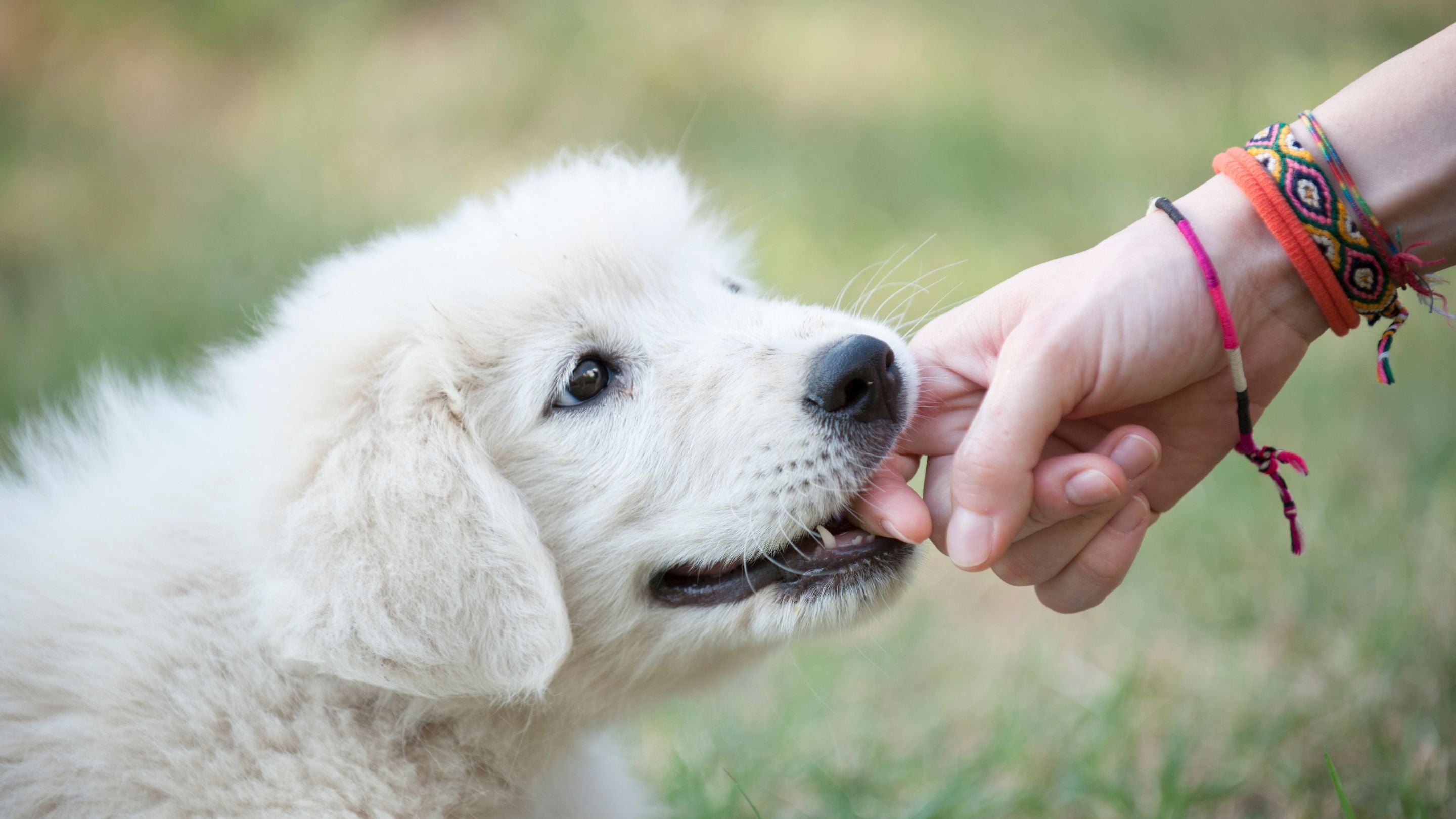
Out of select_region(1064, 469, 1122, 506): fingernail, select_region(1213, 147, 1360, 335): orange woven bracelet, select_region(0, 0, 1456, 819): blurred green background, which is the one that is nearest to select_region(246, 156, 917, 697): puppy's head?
select_region(1064, 469, 1122, 506): fingernail

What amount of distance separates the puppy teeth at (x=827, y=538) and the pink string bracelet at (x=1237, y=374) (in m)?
0.90

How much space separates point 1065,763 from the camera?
2.98 m

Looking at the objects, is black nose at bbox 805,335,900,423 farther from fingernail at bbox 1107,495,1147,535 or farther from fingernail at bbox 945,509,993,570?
fingernail at bbox 1107,495,1147,535

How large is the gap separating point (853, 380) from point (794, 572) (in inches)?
16.3

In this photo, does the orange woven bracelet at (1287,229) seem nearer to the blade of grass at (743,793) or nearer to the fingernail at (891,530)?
the fingernail at (891,530)

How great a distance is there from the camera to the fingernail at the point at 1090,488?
2020 mm

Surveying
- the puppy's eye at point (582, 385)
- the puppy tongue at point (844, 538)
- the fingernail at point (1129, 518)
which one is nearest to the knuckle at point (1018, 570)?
the fingernail at point (1129, 518)

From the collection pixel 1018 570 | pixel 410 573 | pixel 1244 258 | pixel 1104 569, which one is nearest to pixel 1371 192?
pixel 1244 258

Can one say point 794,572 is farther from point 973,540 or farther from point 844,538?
point 973,540

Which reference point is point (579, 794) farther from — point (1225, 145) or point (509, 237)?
point (1225, 145)

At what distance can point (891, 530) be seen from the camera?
215cm

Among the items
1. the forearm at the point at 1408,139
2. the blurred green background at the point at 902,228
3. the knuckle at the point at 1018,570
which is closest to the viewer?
the forearm at the point at 1408,139

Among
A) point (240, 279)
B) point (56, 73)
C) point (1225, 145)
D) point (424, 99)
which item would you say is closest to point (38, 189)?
point (56, 73)

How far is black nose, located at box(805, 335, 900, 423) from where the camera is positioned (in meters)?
2.13
